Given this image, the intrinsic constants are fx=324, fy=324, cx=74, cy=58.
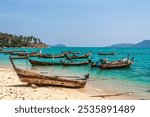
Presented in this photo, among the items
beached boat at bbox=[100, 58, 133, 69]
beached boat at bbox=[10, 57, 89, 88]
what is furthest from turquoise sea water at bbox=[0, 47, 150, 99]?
beached boat at bbox=[10, 57, 89, 88]

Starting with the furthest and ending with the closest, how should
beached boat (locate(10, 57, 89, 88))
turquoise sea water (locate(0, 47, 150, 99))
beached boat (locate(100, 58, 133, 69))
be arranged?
1. beached boat (locate(100, 58, 133, 69))
2. turquoise sea water (locate(0, 47, 150, 99))
3. beached boat (locate(10, 57, 89, 88))

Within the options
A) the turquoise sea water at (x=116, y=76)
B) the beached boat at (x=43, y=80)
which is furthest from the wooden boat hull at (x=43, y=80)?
the turquoise sea water at (x=116, y=76)

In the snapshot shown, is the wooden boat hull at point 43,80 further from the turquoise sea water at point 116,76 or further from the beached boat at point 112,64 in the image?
the beached boat at point 112,64

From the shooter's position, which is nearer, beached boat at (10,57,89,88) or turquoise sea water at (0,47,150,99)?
beached boat at (10,57,89,88)

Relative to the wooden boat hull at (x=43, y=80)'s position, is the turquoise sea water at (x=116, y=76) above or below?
below

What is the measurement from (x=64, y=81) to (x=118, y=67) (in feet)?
86.7

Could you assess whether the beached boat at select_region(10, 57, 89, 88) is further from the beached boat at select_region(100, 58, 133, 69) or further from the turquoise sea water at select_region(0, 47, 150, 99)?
the beached boat at select_region(100, 58, 133, 69)

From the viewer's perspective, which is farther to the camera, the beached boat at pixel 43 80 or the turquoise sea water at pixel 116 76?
the turquoise sea water at pixel 116 76

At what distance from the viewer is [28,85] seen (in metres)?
22.3

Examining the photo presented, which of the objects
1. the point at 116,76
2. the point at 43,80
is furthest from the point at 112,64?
the point at 43,80

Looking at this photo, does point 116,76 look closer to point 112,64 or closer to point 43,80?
point 112,64

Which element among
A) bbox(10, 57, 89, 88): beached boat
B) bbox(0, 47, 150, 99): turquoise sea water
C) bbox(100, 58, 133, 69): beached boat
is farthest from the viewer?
bbox(100, 58, 133, 69): beached boat

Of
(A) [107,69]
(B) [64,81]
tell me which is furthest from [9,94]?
(A) [107,69]

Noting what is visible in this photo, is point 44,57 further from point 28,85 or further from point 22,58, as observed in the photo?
point 28,85
